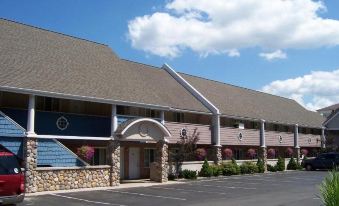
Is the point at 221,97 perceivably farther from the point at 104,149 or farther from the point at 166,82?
the point at 104,149

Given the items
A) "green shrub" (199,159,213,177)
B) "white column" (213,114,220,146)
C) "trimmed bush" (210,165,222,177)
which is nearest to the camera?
"green shrub" (199,159,213,177)

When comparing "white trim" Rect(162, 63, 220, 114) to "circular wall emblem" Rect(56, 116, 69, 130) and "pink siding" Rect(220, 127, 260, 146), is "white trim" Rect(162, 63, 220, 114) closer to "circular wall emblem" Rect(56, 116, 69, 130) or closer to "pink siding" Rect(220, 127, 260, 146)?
"pink siding" Rect(220, 127, 260, 146)

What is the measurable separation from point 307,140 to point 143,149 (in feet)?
85.0

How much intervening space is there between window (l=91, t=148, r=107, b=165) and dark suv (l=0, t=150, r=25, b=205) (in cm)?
1359

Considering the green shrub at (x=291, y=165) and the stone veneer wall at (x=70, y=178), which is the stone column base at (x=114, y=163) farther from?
the green shrub at (x=291, y=165)

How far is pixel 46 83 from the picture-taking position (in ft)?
76.7

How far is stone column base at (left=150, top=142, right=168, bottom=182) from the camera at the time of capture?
96.1 feet

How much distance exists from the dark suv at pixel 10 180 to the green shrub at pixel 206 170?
20.8 meters

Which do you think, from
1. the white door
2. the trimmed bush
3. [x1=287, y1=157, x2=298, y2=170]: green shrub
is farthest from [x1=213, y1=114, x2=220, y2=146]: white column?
[x1=287, y1=157, x2=298, y2=170]: green shrub

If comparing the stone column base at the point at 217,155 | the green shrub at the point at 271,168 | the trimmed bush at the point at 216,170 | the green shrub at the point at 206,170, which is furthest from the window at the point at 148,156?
the green shrub at the point at 271,168

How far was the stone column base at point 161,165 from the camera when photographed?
1153 inches

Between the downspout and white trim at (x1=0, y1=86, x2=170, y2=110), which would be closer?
white trim at (x1=0, y1=86, x2=170, y2=110)

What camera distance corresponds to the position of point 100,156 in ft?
93.6

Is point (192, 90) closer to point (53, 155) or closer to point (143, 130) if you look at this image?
point (143, 130)
